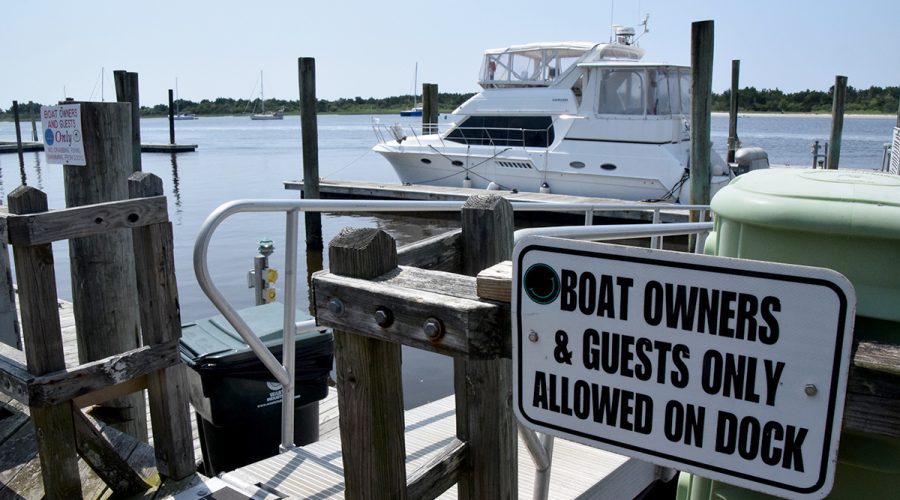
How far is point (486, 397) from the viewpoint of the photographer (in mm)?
1901

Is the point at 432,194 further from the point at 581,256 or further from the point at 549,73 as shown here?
the point at 581,256

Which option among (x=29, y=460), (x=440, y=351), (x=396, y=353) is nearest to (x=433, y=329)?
(x=440, y=351)

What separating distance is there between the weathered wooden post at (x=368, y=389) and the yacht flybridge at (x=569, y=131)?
1504cm

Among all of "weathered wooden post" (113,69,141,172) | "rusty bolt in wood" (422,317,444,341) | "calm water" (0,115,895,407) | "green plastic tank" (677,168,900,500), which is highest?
"weathered wooden post" (113,69,141,172)

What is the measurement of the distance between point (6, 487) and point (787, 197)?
11.2 feet

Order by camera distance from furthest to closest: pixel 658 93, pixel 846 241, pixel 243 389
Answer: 1. pixel 658 93
2. pixel 243 389
3. pixel 846 241

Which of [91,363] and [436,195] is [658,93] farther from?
[91,363]

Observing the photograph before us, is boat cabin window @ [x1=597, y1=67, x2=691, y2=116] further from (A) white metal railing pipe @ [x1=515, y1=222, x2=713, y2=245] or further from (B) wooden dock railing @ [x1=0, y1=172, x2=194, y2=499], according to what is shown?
(B) wooden dock railing @ [x1=0, y1=172, x2=194, y2=499]

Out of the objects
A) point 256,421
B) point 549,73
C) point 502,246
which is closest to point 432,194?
point 549,73

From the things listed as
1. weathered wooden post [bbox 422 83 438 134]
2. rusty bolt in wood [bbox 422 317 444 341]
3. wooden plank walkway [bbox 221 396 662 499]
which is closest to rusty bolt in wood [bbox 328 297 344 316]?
rusty bolt in wood [bbox 422 317 444 341]

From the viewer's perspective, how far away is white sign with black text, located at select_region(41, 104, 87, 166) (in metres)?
3.77

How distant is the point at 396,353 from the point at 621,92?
16.7 metres

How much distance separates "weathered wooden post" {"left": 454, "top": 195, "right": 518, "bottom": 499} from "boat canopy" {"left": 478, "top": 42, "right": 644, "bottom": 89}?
1711cm

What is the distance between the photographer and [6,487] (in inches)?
127
